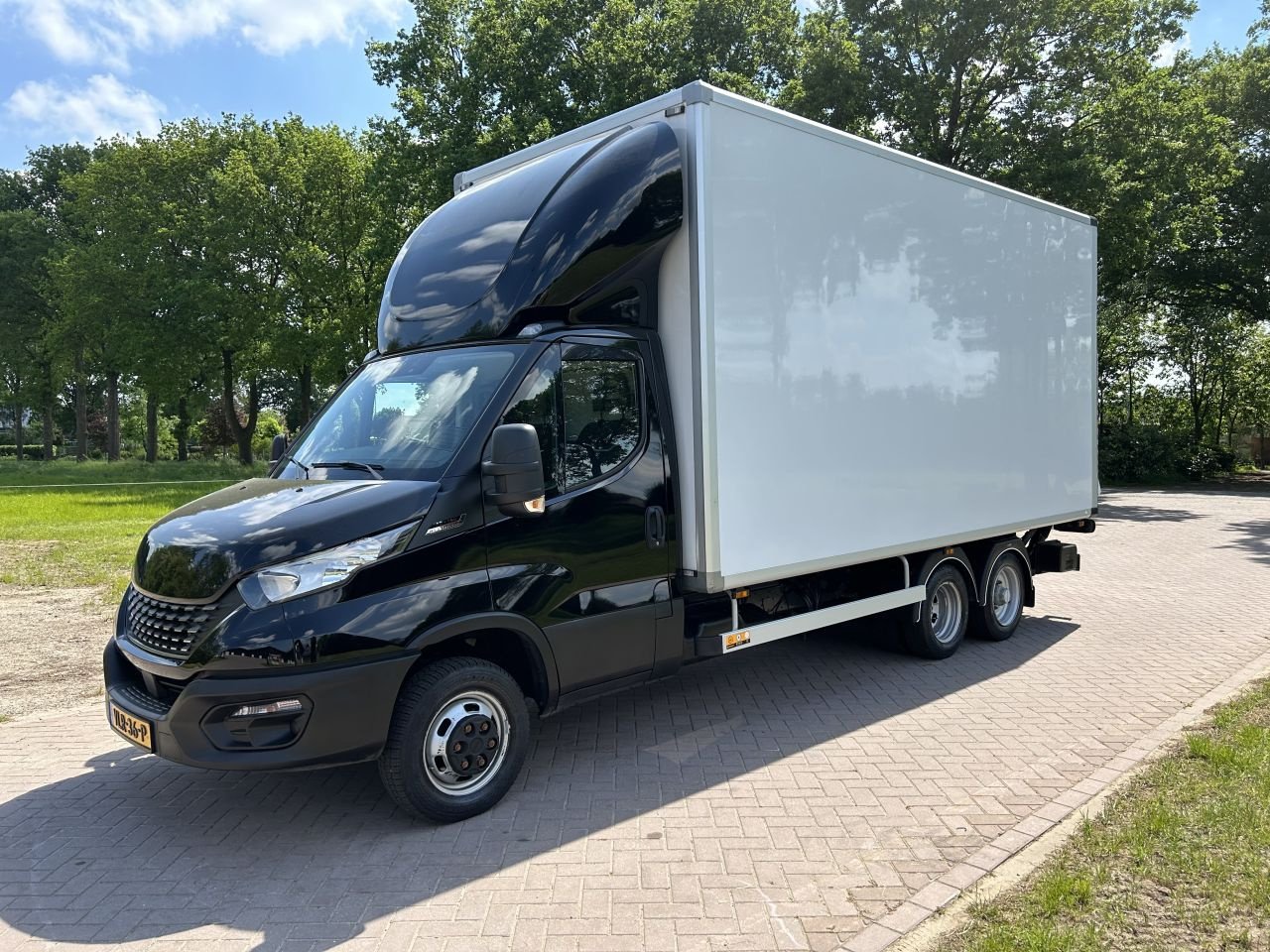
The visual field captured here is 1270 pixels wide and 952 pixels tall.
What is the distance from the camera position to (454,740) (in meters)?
4.18

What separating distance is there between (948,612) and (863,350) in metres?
2.79

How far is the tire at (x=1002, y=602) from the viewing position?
7643 mm

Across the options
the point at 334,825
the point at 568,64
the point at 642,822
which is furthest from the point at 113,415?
the point at 642,822

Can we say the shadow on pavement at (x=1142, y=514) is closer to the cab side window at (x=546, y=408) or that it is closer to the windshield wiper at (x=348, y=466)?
the cab side window at (x=546, y=408)

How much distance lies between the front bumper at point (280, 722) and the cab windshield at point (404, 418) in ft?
3.41

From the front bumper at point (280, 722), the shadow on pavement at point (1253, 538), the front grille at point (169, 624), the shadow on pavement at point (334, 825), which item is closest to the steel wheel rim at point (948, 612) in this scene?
the shadow on pavement at point (334, 825)

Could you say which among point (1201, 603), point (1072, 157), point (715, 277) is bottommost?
point (1201, 603)

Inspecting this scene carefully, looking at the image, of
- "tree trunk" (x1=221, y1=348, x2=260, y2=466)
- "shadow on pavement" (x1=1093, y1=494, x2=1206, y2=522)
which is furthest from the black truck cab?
"tree trunk" (x1=221, y1=348, x2=260, y2=466)

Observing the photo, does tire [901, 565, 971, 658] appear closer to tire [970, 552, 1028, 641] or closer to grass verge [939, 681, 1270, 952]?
tire [970, 552, 1028, 641]

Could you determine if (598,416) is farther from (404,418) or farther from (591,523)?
(404,418)

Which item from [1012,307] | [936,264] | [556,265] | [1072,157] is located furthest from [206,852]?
[1072,157]

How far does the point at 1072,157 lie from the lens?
19906mm

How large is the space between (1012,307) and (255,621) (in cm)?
636

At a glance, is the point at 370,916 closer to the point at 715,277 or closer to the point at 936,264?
the point at 715,277
